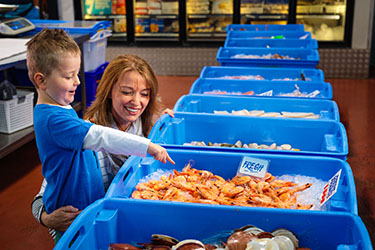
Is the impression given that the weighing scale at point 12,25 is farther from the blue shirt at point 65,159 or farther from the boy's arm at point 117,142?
the boy's arm at point 117,142

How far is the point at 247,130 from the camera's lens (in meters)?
2.55

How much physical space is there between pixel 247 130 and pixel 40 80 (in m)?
1.35

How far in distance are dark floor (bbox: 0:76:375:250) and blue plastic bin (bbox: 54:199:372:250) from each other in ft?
5.60

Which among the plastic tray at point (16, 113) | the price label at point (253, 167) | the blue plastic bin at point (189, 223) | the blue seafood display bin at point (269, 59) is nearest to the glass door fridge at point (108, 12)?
the blue seafood display bin at point (269, 59)

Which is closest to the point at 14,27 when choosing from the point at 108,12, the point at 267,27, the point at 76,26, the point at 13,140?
the point at 76,26

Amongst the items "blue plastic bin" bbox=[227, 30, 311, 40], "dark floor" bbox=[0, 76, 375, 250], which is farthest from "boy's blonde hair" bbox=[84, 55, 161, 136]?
"blue plastic bin" bbox=[227, 30, 311, 40]

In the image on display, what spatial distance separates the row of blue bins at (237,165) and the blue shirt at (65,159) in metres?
0.16

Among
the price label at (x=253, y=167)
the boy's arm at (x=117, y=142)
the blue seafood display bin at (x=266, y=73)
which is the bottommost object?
the price label at (x=253, y=167)

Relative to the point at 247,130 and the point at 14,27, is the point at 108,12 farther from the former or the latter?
the point at 247,130

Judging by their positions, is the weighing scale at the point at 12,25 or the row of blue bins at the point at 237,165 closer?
the row of blue bins at the point at 237,165

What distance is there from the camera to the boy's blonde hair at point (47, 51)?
60.7 inches

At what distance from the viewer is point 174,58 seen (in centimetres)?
795

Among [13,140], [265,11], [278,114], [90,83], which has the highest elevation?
[265,11]

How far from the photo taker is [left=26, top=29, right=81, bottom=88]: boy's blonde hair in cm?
154
